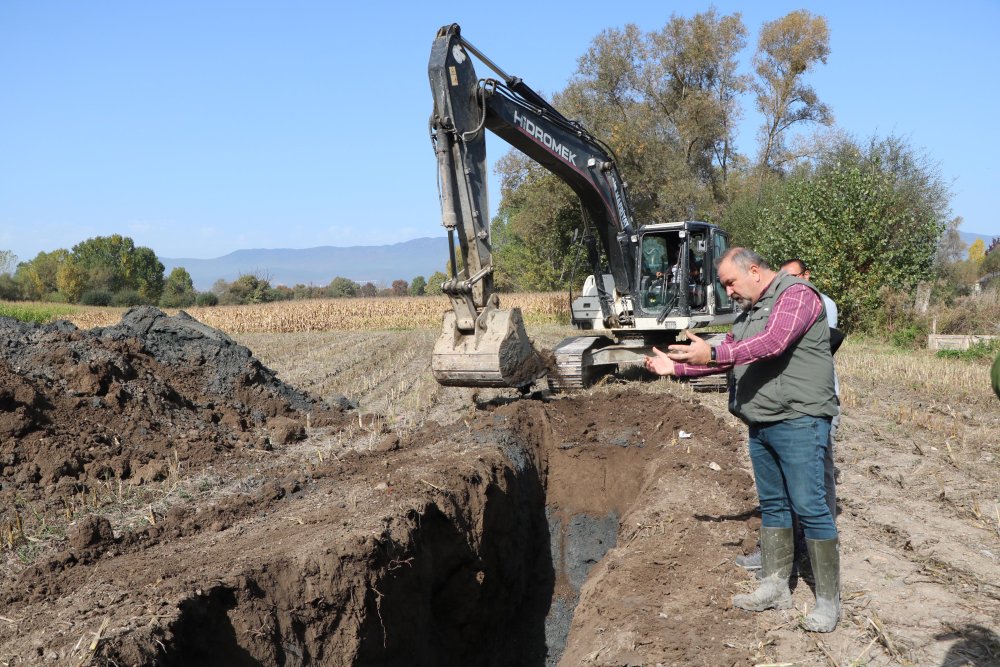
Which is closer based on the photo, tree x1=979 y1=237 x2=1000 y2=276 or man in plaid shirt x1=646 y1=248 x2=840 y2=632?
man in plaid shirt x1=646 y1=248 x2=840 y2=632

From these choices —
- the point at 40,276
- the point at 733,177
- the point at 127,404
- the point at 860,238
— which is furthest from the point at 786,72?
the point at 40,276

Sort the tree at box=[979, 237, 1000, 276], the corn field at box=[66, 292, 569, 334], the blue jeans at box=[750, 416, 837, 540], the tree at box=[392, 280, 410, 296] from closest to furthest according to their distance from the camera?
the blue jeans at box=[750, 416, 837, 540] < the corn field at box=[66, 292, 569, 334] < the tree at box=[979, 237, 1000, 276] < the tree at box=[392, 280, 410, 296]

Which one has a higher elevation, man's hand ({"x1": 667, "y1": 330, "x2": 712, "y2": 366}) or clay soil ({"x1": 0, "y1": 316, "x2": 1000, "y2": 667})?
man's hand ({"x1": 667, "y1": 330, "x2": 712, "y2": 366})

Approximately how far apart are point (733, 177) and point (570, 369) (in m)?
34.7

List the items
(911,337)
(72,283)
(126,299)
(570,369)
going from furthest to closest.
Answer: (72,283) < (126,299) < (911,337) < (570,369)

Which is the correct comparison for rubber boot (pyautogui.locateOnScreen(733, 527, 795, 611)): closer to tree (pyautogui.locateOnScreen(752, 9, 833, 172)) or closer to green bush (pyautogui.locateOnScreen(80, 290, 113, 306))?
tree (pyautogui.locateOnScreen(752, 9, 833, 172))

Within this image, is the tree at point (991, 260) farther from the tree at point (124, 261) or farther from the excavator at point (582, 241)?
the tree at point (124, 261)

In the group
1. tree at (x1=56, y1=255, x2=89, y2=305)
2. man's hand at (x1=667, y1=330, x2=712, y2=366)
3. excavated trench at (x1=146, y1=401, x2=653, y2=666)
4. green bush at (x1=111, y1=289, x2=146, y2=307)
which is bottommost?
excavated trench at (x1=146, y1=401, x2=653, y2=666)

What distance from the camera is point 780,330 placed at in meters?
3.88

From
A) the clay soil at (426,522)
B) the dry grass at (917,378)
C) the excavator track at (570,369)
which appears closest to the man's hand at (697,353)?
the clay soil at (426,522)

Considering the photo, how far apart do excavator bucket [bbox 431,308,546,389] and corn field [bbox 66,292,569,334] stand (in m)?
21.2

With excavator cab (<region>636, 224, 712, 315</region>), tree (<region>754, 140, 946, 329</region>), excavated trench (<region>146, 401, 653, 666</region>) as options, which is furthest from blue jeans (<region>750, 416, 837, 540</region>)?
tree (<region>754, 140, 946, 329</region>)

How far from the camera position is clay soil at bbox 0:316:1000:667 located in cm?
399

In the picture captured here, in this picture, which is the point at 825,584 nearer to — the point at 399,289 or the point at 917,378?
the point at 917,378
